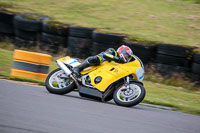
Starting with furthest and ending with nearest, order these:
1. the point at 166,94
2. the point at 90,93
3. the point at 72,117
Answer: the point at 166,94 → the point at 90,93 → the point at 72,117

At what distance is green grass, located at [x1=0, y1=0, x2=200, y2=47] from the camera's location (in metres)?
14.0

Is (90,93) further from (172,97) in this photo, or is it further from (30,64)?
(172,97)

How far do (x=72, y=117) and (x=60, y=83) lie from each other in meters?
2.26

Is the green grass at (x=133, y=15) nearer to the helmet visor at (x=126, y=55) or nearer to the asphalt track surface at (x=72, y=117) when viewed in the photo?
the helmet visor at (x=126, y=55)

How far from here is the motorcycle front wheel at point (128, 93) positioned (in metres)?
6.60

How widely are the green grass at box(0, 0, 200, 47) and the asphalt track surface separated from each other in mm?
7268

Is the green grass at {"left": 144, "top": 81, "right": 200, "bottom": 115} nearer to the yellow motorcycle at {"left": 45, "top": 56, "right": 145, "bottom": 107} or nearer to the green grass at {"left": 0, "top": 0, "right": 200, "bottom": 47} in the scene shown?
the yellow motorcycle at {"left": 45, "top": 56, "right": 145, "bottom": 107}

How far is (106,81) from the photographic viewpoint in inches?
273

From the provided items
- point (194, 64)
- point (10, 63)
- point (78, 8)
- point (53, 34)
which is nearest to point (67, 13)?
point (78, 8)

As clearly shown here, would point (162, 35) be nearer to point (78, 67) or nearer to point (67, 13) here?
point (67, 13)

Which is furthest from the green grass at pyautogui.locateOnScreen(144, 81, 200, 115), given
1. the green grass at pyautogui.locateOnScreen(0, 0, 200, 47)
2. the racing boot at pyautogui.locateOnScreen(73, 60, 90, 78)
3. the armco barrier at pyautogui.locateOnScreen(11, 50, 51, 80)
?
the armco barrier at pyautogui.locateOnScreen(11, 50, 51, 80)

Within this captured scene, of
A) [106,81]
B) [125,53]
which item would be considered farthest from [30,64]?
[125,53]

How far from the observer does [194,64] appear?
34.2 ft

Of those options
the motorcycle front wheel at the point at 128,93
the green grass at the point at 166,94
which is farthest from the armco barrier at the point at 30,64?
the motorcycle front wheel at the point at 128,93
